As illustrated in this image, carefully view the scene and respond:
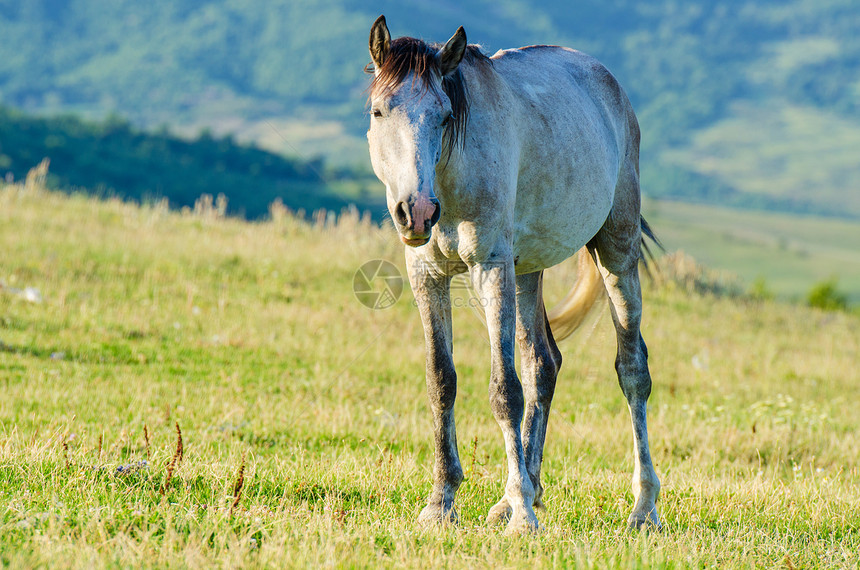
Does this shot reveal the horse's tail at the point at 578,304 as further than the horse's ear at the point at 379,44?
Yes

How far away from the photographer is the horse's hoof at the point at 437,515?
161 inches

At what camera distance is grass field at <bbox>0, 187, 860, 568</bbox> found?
3520mm

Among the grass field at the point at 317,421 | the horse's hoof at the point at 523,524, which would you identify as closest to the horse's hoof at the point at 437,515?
the grass field at the point at 317,421

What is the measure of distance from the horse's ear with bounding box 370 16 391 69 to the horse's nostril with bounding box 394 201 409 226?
81cm

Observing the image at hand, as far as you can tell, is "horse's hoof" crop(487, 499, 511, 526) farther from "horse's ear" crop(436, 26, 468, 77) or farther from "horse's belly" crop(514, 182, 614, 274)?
"horse's ear" crop(436, 26, 468, 77)

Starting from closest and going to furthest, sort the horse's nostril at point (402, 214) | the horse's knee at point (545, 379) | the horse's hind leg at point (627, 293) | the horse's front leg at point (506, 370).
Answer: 1. the horse's nostril at point (402, 214)
2. the horse's front leg at point (506, 370)
3. the horse's knee at point (545, 379)
4. the horse's hind leg at point (627, 293)

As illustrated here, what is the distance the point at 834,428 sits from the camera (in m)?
8.71

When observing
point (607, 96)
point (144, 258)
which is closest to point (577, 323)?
point (607, 96)

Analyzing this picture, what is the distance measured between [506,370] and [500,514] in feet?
2.88

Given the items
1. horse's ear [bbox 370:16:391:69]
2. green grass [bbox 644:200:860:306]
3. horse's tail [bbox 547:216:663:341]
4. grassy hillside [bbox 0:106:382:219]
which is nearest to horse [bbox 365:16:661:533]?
horse's ear [bbox 370:16:391:69]

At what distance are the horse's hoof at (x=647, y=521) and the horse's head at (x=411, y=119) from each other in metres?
2.34

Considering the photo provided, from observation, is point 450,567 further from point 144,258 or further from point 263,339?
point 144,258

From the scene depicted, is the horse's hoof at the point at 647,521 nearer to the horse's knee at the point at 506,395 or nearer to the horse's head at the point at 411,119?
the horse's knee at the point at 506,395

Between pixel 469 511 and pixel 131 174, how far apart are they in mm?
93093
